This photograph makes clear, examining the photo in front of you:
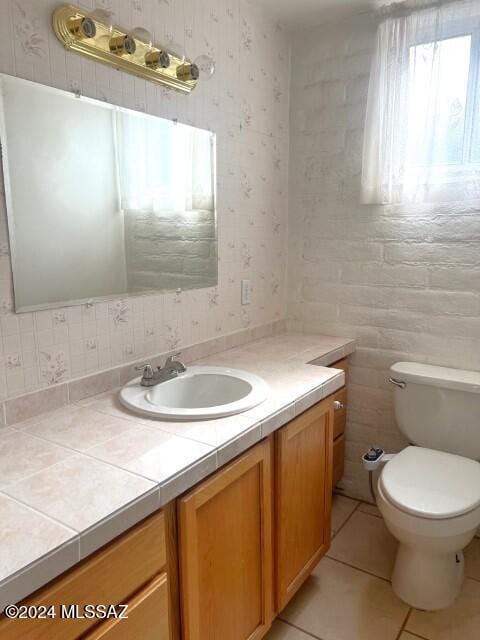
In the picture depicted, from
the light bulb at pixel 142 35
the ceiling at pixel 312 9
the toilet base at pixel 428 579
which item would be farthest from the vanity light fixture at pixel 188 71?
the toilet base at pixel 428 579

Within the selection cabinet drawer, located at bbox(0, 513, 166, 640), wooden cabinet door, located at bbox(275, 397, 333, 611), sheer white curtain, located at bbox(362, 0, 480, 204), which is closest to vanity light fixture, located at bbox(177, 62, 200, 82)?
sheer white curtain, located at bbox(362, 0, 480, 204)

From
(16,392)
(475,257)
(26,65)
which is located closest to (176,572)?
(16,392)

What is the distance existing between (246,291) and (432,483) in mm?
1077

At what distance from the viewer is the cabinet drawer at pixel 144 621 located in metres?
0.86

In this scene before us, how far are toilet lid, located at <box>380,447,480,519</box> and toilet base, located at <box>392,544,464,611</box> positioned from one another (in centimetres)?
24

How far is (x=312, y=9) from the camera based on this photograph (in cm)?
203

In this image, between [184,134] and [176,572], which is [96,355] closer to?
[176,572]

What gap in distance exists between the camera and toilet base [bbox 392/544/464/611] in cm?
168

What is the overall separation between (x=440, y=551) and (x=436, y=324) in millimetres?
906

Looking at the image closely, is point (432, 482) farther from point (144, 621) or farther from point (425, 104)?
point (425, 104)

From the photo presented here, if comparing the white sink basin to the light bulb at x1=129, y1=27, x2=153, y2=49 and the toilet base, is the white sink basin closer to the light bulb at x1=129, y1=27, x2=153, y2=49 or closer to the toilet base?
the toilet base

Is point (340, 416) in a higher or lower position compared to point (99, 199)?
lower

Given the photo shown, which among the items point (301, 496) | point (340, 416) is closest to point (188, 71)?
point (301, 496)

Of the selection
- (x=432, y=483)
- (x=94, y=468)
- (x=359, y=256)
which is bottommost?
(x=432, y=483)
